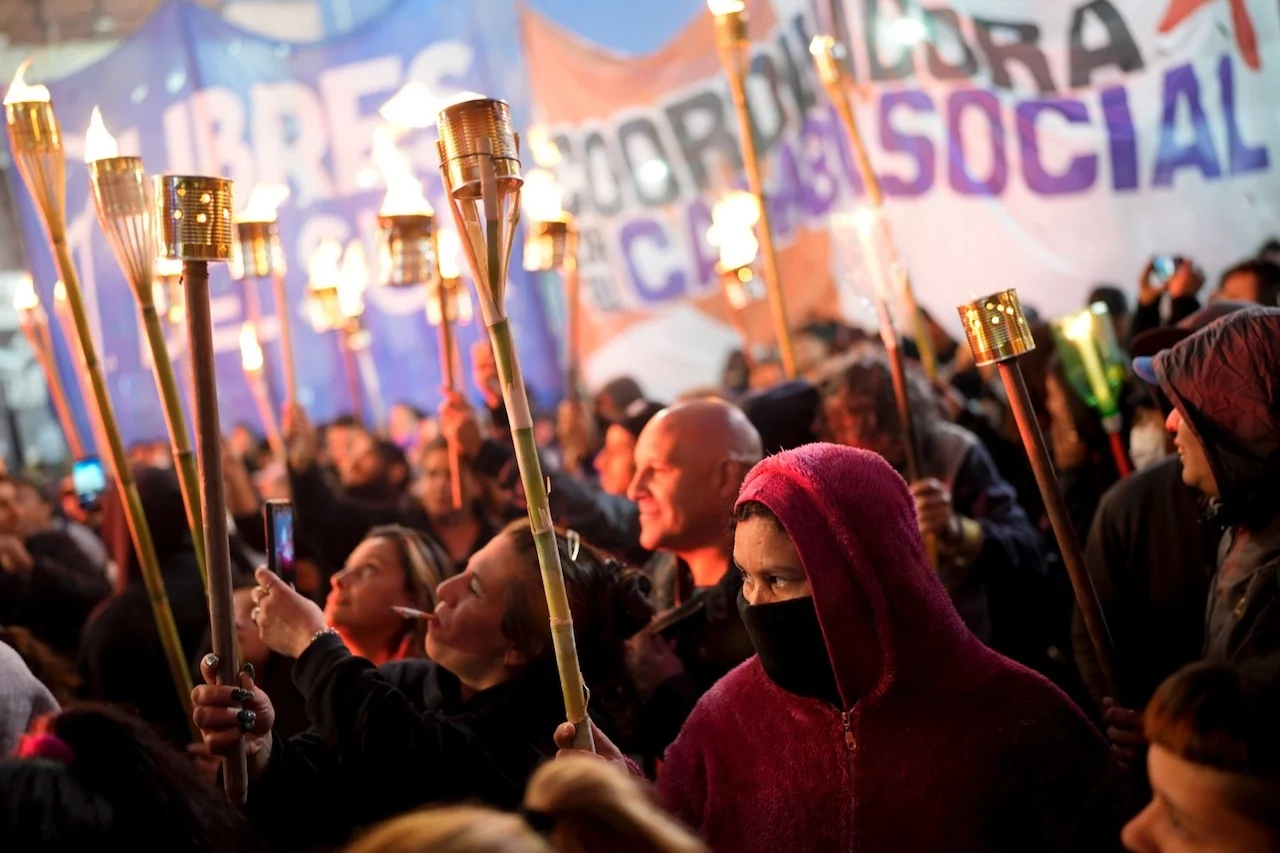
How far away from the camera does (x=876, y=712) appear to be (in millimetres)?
2303

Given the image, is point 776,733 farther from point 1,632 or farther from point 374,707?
point 1,632

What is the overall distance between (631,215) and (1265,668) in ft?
26.6

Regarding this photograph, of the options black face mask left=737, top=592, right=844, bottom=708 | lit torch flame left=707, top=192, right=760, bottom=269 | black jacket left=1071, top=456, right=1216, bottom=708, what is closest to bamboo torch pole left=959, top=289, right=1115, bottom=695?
black jacket left=1071, top=456, right=1216, bottom=708

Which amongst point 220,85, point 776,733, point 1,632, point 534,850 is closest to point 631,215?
point 220,85

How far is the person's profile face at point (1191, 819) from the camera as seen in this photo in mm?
1731

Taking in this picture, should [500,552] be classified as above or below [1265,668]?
above

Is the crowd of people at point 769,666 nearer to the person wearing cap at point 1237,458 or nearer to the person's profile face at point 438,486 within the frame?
the person wearing cap at point 1237,458

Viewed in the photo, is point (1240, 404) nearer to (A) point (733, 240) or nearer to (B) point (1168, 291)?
(B) point (1168, 291)

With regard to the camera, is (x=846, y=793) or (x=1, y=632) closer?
(x=846, y=793)

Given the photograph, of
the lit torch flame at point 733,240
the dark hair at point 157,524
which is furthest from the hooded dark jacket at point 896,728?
the lit torch flame at point 733,240

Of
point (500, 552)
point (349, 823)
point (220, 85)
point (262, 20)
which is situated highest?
point (262, 20)

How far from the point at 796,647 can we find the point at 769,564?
151mm

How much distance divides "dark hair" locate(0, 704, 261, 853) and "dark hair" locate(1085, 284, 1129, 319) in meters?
5.45

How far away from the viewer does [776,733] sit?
242 cm
